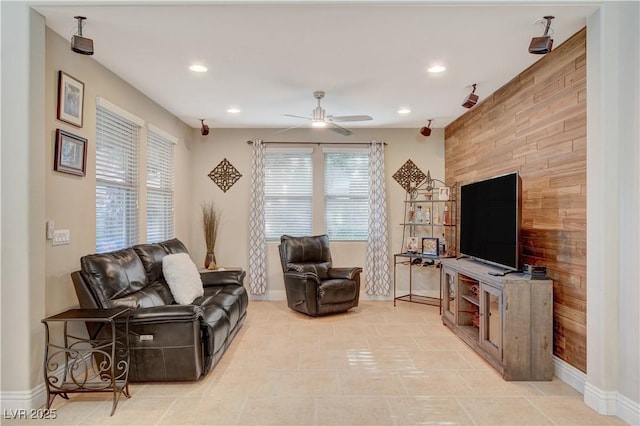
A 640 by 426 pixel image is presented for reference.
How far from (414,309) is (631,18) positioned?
12.7 ft

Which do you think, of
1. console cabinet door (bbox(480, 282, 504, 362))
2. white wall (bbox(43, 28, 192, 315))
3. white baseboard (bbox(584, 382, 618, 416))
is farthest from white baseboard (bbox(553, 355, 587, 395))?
white wall (bbox(43, 28, 192, 315))

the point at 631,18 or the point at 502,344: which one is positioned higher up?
the point at 631,18

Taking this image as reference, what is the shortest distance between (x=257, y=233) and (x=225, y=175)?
3.48ft

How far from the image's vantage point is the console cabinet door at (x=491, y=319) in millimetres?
3023

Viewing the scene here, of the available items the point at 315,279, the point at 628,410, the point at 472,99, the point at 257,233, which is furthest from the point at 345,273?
the point at 628,410

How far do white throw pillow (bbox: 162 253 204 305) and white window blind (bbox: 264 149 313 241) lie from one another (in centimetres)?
A: 209

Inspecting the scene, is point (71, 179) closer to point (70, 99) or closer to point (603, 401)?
point (70, 99)

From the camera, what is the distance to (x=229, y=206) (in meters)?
5.81

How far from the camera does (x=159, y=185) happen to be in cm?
475

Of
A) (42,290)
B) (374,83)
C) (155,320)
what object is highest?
(374,83)

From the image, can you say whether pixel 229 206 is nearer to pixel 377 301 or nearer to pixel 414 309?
pixel 377 301

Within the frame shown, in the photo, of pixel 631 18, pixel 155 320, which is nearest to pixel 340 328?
pixel 155 320

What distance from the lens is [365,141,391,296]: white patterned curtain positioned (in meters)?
5.65

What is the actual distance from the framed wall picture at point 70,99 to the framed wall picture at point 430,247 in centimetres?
433
